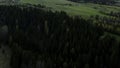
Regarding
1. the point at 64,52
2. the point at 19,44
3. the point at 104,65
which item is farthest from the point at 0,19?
the point at 104,65

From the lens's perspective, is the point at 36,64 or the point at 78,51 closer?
the point at 36,64

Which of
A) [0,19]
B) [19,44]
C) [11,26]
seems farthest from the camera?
[0,19]

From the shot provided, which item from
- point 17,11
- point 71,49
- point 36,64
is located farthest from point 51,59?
point 17,11

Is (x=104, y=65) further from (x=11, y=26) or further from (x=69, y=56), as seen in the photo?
(x=11, y=26)

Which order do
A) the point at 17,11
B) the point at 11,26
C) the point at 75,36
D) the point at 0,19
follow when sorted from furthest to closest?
1. the point at 17,11
2. the point at 0,19
3. the point at 11,26
4. the point at 75,36

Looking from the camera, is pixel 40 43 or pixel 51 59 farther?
pixel 40 43

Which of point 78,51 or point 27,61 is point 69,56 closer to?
point 78,51

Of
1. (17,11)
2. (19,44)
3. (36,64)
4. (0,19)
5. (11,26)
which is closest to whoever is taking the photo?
(36,64)

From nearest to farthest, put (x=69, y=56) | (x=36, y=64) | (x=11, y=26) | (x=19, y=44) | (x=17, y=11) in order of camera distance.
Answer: (x=36, y=64), (x=69, y=56), (x=19, y=44), (x=11, y=26), (x=17, y=11)
